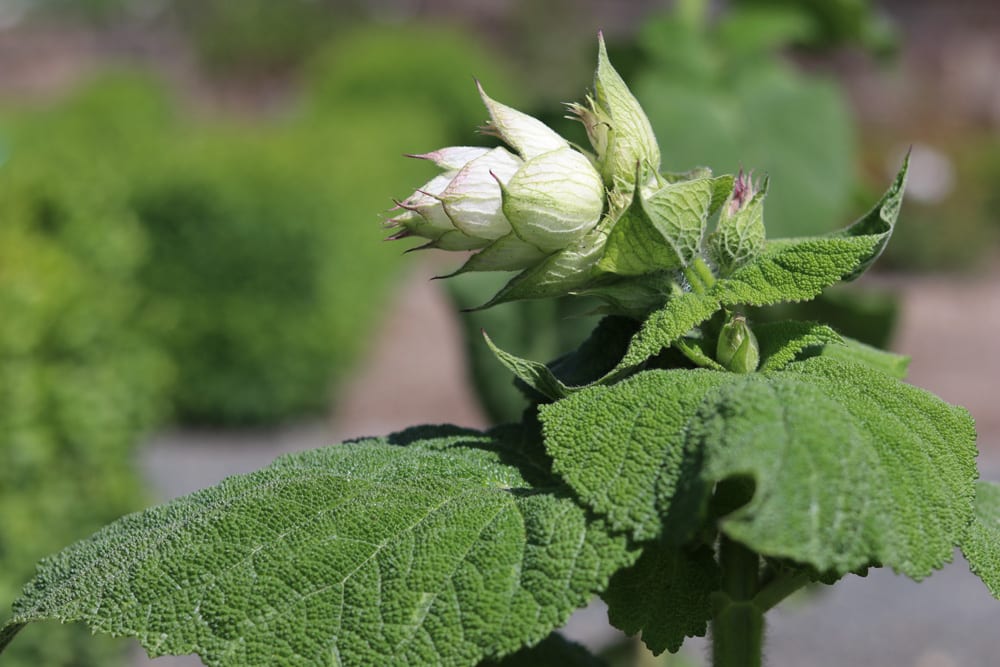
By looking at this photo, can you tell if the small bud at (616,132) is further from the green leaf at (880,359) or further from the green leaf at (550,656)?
the green leaf at (550,656)

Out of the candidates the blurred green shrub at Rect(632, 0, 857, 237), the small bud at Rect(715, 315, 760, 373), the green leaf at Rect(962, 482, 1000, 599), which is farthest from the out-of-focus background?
the green leaf at Rect(962, 482, 1000, 599)

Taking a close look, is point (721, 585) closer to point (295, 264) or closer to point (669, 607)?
point (669, 607)

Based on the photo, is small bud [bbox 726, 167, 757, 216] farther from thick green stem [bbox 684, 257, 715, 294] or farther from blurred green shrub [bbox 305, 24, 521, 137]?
blurred green shrub [bbox 305, 24, 521, 137]

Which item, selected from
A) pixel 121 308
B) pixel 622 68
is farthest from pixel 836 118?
pixel 121 308

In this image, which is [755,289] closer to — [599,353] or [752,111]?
[599,353]

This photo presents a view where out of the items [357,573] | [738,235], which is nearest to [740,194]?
[738,235]

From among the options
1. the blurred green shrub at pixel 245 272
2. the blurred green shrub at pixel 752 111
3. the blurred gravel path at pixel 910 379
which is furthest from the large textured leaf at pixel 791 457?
the blurred green shrub at pixel 245 272

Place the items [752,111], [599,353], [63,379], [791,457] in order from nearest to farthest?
[791,457] → [599,353] → [752,111] → [63,379]
